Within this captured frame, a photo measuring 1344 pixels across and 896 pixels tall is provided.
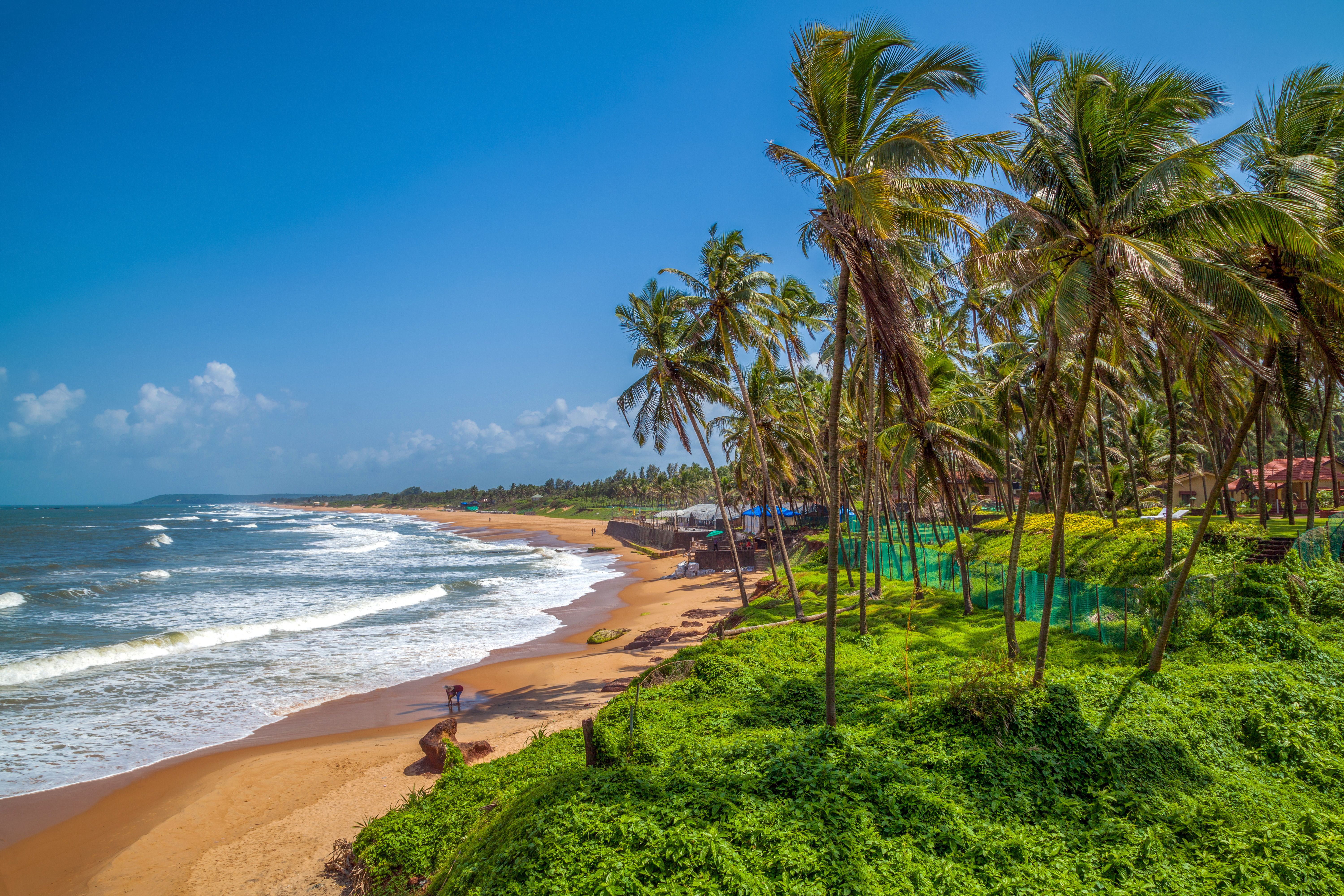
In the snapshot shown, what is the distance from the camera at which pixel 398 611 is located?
27.7m

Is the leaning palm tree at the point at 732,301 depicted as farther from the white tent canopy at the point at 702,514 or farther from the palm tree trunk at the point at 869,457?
the white tent canopy at the point at 702,514

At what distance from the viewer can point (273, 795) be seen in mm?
11055

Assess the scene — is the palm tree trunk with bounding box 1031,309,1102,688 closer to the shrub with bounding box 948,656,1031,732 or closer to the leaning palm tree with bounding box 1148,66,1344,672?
the shrub with bounding box 948,656,1031,732

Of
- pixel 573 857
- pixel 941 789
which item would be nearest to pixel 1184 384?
pixel 941 789

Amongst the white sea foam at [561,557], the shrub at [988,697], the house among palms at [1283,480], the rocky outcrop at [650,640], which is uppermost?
the house among palms at [1283,480]

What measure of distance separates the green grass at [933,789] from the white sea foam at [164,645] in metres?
16.5

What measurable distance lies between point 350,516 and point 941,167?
152792 mm

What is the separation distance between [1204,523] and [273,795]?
50.8 feet

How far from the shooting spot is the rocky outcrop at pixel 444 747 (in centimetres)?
1139

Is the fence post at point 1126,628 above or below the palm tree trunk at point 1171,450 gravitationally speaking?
below

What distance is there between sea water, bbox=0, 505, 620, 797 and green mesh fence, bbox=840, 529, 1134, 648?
1382 centimetres

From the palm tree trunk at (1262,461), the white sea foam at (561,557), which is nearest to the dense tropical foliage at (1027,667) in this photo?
the palm tree trunk at (1262,461)

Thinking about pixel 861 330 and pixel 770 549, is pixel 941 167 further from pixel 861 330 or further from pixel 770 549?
pixel 770 549

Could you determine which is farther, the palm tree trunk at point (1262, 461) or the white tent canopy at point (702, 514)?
the white tent canopy at point (702, 514)
